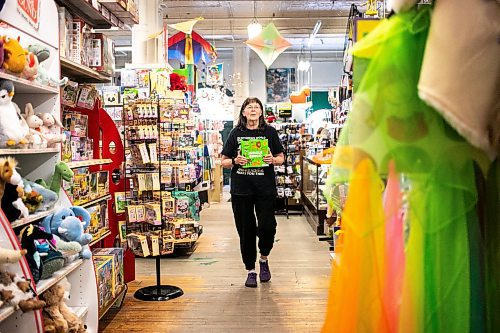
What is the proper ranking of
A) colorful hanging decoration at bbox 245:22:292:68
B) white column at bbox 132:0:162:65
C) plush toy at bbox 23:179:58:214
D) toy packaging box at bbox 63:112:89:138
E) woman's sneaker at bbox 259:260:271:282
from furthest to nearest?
colorful hanging decoration at bbox 245:22:292:68, white column at bbox 132:0:162:65, woman's sneaker at bbox 259:260:271:282, toy packaging box at bbox 63:112:89:138, plush toy at bbox 23:179:58:214

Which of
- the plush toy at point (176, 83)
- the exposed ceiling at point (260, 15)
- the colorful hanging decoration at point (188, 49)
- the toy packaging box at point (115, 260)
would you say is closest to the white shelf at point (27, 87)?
the toy packaging box at point (115, 260)

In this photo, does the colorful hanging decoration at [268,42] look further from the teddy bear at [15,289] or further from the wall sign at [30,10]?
the teddy bear at [15,289]

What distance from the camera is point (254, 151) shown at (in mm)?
4773

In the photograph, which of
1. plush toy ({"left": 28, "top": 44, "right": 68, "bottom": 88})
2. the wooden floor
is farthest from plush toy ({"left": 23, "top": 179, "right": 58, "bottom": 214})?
the wooden floor

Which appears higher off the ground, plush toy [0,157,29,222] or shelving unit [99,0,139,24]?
shelving unit [99,0,139,24]

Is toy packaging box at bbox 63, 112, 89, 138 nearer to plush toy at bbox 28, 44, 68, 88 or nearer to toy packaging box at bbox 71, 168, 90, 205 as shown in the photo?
toy packaging box at bbox 71, 168, 90, 205

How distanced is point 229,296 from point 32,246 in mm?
2304

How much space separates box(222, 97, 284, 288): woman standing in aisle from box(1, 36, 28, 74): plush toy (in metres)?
2.45

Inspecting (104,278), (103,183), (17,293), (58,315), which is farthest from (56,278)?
(103,183)

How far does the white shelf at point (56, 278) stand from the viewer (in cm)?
261

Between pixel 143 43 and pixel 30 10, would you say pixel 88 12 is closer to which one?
pixel 30 10

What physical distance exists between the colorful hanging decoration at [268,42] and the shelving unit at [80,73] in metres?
4.89

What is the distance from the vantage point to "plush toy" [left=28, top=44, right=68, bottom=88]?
276 centimetres

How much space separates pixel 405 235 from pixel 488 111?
1.14 ft
